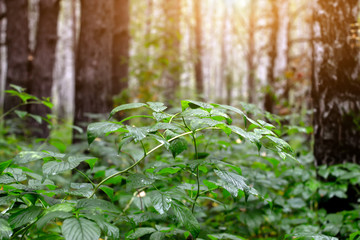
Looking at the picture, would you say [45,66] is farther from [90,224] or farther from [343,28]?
[90,224]

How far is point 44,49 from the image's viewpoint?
6.58 meters

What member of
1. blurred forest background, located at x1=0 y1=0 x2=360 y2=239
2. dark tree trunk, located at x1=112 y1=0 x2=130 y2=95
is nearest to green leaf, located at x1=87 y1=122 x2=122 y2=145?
blurred forest background, located at x1=0 y1=0 x2=360 y2=239

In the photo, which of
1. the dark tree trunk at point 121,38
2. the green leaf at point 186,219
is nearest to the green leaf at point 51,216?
the green leaf at point 186,219

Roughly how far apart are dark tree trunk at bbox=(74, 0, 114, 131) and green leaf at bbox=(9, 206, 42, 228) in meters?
3.14

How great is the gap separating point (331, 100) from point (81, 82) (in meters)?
3.16

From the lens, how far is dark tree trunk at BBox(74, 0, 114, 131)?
415cm

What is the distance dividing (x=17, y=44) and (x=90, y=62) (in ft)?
11.9

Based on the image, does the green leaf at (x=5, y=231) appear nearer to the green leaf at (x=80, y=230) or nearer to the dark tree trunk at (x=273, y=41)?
the green leaf at (x=80, y=230)

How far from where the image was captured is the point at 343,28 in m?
2.77

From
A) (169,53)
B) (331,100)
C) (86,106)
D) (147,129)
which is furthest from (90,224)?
(169,53)

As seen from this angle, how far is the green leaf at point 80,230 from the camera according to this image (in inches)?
34.8

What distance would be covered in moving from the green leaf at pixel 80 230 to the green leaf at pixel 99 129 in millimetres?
263

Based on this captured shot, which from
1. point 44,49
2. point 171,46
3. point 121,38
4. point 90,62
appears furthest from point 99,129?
point 44,49

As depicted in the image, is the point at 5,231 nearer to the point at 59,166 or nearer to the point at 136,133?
the point at 59,166
